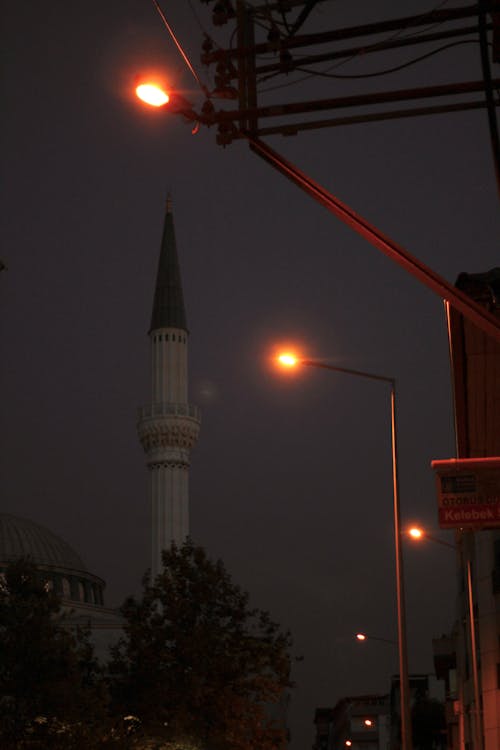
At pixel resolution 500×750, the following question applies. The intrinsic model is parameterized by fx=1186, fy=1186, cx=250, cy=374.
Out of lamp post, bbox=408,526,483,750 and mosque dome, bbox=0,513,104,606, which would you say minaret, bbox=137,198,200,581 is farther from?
lamp post, bbox=408,526,483,750

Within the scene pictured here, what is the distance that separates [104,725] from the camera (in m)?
29.7

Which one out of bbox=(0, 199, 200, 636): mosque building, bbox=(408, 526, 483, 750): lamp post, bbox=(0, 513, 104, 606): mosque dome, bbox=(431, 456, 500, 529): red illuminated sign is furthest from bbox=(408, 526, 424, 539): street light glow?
bbox=(0, 513, 104, 606): mosque dome

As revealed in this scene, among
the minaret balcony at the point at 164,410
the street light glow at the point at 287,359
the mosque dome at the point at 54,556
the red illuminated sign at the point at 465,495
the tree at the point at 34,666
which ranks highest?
the minaret balcony at the point at 164,410

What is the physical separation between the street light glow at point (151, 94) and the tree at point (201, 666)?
27966 mm

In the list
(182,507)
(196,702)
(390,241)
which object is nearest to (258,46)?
(390,241)

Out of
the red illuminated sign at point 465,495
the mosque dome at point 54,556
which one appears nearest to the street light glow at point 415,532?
the red illuminated sign at point 465,495

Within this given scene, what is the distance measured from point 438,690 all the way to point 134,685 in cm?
7855

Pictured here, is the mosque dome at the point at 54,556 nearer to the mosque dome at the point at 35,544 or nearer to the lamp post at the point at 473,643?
the mosque dome at the point at 35,544

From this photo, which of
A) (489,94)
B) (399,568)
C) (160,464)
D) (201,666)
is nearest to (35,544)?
(160,464)

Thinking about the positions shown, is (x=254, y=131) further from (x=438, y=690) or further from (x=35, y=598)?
(x=438, y=690)

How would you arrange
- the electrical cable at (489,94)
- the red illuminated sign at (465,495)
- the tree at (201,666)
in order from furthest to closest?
the tree at (201,666) < the red illuminated sign at (465,495) < the electrical cable at (489,94)

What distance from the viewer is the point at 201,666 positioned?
3750 centimetres

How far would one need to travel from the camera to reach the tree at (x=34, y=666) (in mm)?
30031

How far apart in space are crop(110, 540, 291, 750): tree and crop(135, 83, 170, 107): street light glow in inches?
1101
